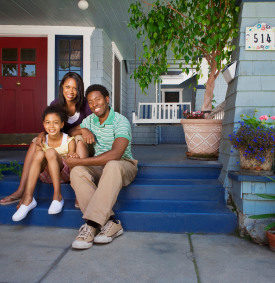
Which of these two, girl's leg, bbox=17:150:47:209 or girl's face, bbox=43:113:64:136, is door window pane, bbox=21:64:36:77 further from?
girl's leg, bbox=17:150:47:209

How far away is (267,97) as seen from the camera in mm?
2258

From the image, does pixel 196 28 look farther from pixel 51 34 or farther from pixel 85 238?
pixel 51 34

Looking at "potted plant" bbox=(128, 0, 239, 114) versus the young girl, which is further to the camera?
"potted plant" bbox=(128, 0, 239, 114)

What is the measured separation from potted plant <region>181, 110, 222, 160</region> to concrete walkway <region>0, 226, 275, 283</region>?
4.09ft

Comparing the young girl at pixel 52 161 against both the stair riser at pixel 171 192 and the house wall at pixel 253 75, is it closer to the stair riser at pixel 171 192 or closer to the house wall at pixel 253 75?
the stair riser at pixel 171 192

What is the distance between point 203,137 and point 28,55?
126 inches

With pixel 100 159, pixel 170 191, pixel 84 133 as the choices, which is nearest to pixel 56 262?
pixel 100 159

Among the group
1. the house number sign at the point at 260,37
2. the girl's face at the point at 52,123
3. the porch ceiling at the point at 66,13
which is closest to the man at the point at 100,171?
the girl's face at the point at 52,123

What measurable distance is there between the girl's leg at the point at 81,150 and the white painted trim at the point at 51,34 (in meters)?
2.45

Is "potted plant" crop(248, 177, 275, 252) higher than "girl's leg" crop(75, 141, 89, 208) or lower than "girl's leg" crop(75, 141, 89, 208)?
lower

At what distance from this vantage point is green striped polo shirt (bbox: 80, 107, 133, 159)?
2213 mm

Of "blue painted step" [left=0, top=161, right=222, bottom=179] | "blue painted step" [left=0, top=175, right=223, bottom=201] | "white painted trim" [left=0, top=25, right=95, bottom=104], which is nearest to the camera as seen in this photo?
"blue painted step" [left=0, top=175, right=223, bottom=201]

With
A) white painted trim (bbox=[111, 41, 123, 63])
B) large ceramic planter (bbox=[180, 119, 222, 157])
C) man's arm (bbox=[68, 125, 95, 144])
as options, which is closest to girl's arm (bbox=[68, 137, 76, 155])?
man's arm (bbox=[68, 125, 95, 144])

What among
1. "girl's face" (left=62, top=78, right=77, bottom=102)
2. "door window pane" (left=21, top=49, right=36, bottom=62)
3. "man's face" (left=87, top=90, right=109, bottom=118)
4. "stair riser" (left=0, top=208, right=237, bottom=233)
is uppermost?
"door window pane" (left=21, top=49, right=36, bottom=62)
